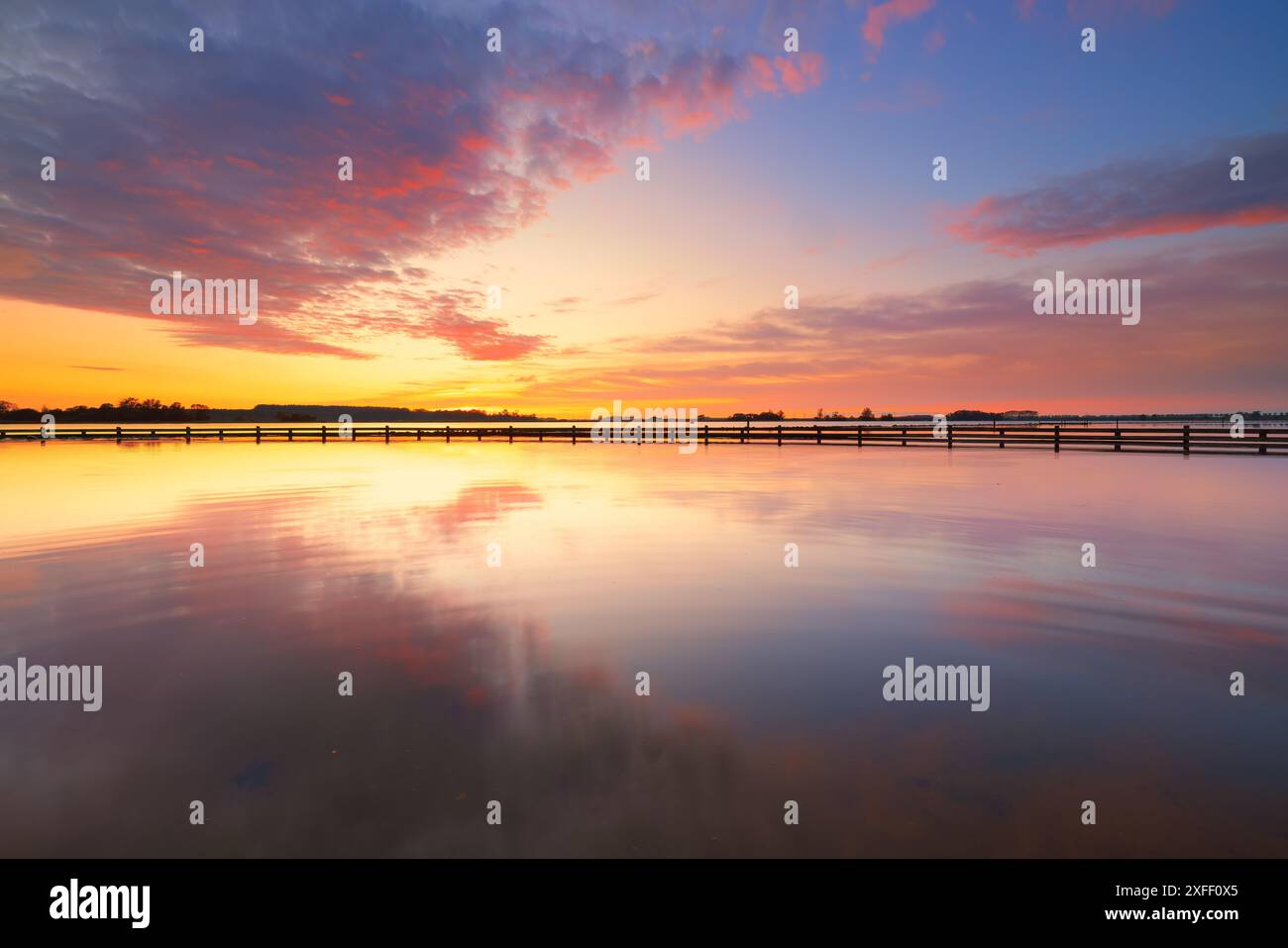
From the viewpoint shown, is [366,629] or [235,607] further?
[235,607]

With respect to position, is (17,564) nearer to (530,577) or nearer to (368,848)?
(530,577)

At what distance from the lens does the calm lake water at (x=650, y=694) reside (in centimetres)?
345

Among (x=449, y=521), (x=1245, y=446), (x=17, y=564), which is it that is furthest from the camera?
(x=1245, y=446)

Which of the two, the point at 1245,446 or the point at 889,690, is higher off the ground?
the point at 1245,446

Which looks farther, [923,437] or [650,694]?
[923,437]

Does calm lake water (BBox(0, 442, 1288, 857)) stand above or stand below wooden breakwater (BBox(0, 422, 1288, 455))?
below

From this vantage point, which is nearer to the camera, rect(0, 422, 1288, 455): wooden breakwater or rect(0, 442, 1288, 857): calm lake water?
rect(0, 442, 1288, 857): calm lake water

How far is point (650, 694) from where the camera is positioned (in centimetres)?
511

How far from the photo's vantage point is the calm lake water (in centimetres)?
345

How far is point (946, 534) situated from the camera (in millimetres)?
11945

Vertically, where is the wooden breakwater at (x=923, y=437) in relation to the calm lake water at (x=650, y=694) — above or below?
above

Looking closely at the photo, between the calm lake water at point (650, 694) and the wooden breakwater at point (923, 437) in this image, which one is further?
the wooden breakwater at point (923, 437)
